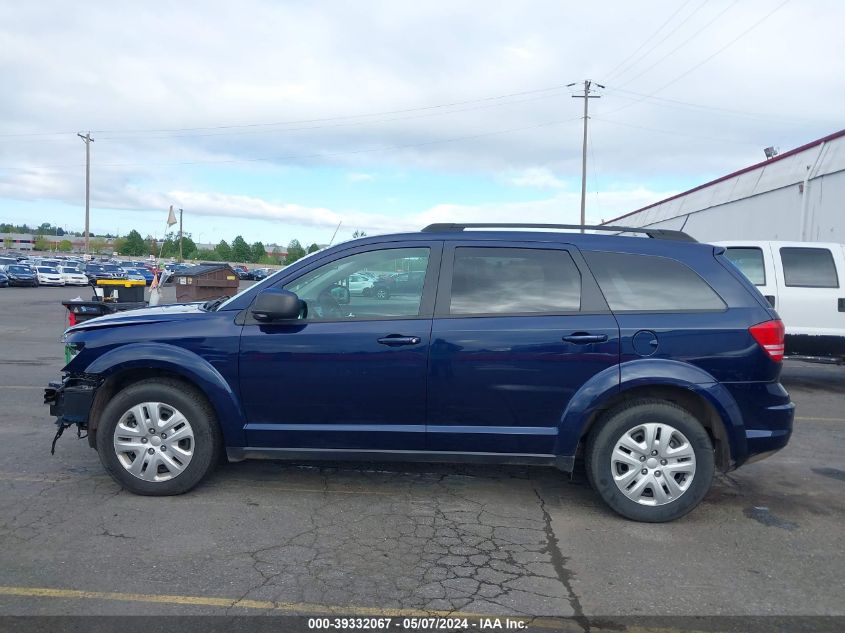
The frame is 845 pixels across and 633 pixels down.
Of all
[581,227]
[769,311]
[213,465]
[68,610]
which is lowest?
[68,610]

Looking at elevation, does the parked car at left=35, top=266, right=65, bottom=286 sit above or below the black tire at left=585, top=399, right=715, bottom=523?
above

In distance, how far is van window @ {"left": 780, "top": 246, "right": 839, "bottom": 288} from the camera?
9422 mm

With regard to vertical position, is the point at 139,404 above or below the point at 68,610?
above

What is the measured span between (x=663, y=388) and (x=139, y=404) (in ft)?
11.5

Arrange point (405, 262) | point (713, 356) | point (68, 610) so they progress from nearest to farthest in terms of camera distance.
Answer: point (68, 610), point (713, 356), point (405, 262)

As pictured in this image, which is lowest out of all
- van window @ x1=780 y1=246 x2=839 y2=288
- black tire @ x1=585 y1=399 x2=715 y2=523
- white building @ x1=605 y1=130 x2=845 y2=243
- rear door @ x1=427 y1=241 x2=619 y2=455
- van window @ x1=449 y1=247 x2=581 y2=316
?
black tire @ x1=585 y1=399 x2=715 y2=523

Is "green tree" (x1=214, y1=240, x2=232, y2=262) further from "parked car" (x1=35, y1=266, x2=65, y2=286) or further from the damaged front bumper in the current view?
the damaged front bumper

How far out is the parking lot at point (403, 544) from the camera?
3.48 m

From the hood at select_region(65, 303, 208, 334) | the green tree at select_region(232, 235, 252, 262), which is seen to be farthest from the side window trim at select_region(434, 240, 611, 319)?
the green tree at select_region(232, 235, 252, 262)

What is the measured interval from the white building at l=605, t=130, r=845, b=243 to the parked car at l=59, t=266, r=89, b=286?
3643cm

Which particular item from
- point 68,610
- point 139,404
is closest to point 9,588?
point 68,610

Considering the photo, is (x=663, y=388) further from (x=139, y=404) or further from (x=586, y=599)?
(x=139, y=404)

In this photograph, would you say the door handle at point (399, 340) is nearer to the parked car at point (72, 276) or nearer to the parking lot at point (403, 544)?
the parking lot at point (403, 544)

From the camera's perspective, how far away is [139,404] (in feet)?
15.4
